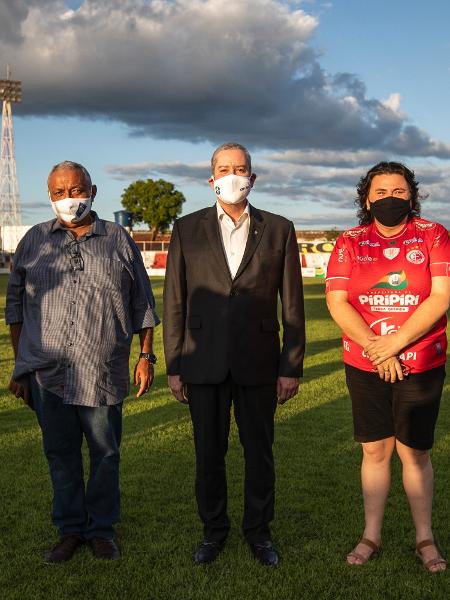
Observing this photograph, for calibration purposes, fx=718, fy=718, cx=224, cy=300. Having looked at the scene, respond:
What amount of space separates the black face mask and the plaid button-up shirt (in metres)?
1.41

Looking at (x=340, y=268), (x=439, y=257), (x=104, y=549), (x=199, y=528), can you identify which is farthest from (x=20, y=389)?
(x=439, y=257)

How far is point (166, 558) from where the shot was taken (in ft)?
13.3

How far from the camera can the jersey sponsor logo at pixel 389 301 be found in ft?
12.0

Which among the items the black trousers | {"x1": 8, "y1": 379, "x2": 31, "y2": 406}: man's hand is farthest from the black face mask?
{"x1": 8, "y1": 379, "x2": 31, "y2": 406}: man's hand

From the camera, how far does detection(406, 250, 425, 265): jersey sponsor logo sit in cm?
365

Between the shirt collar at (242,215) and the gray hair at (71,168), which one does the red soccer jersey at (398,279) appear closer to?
the shirt collar at (242,215)

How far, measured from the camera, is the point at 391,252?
370 cm

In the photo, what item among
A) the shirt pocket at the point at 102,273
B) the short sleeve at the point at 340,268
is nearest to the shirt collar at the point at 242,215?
the short sleeve at the point at 340,268

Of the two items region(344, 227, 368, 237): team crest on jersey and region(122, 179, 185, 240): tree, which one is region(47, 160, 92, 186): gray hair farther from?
region(122, 179, 185, 240): tree

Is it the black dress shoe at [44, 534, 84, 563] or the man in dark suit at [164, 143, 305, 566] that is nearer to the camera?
the man in dark suit at [164, 143, 305, 566]

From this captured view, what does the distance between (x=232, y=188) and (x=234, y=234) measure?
0.26 meters

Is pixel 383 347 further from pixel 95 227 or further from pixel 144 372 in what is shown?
pixel 95 227

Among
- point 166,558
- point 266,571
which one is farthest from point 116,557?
point 266,571

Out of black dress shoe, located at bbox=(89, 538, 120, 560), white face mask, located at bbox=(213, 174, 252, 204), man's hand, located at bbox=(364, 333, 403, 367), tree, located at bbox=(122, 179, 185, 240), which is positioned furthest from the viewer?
tree, located at bbox=(122, 179, 185, 240)
